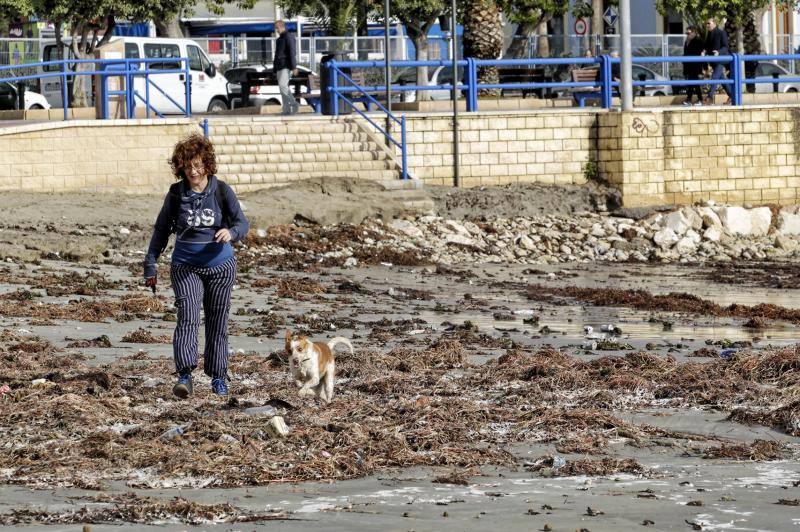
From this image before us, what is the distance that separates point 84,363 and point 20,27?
41940 millimetres

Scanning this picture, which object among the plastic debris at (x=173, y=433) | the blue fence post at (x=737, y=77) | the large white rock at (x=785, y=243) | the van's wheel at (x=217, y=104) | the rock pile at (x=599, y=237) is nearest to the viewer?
the plastic debris at (x=173, y=433)

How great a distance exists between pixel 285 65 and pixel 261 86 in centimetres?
729

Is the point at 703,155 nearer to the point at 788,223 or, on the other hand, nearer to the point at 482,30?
the point at 788,223

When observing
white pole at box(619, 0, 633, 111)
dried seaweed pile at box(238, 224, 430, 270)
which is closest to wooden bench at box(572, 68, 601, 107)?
white pole at box(619, 0, 633, 111)

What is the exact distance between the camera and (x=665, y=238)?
24734 millimetres

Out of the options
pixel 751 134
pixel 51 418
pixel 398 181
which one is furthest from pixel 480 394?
pixel 751 134

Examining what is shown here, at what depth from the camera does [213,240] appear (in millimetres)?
8570

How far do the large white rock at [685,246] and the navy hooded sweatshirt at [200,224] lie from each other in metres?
16.7

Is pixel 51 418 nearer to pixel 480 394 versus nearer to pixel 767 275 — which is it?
pixel 480 394

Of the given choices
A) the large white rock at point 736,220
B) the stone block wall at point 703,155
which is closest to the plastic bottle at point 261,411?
the large white rock at point 736,220

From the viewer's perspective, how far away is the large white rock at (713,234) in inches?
985

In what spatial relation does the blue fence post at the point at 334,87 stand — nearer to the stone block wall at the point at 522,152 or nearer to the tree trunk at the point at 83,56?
A: the stone block wall at the point at 522,152

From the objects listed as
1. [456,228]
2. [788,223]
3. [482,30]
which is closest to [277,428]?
[456,228]

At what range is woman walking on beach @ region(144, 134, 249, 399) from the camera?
846 centimetres
